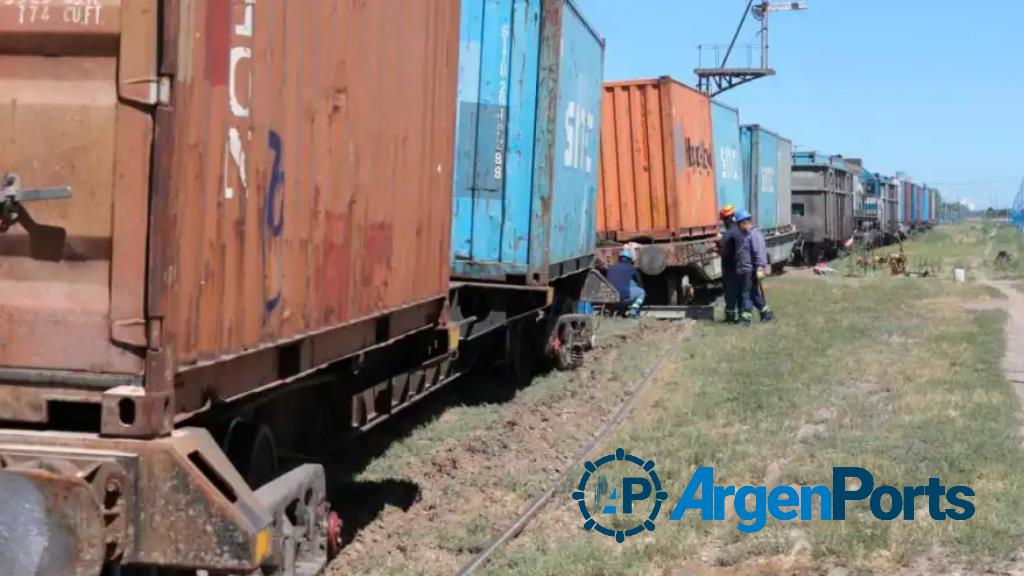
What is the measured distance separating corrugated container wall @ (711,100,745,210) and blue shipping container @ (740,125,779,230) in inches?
62.6

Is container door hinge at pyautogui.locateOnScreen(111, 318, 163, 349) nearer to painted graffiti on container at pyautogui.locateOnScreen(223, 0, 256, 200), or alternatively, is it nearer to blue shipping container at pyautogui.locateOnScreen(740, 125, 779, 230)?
painted graffiti on container at pyautogui.locateOnScreen(223, 0, 256, 200)

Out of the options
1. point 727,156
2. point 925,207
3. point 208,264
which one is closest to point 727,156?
point 727,156

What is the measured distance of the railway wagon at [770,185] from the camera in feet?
83.2

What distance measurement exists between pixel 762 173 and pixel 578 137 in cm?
1578

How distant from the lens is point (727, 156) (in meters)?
21.4

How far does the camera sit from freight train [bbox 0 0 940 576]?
3275 mm

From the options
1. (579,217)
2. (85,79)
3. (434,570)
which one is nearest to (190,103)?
(85,79)

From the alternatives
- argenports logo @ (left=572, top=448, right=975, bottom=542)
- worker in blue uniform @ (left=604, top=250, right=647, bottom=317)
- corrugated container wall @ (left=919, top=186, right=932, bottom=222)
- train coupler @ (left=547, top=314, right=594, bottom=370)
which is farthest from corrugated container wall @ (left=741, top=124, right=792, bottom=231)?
corrugated container wall @ (left=919, top=186, right=932, bottom=222)

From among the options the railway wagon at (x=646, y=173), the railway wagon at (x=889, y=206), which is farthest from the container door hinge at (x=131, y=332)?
the railway wagon at (x=889, y=206)

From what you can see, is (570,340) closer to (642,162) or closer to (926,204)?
(642,162)

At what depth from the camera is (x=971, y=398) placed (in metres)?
9.24

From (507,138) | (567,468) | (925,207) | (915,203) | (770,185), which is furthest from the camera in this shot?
(925,207)

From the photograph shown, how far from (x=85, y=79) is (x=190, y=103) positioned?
328 mm

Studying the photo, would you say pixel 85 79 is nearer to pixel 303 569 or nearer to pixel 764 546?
pixel 303 569
